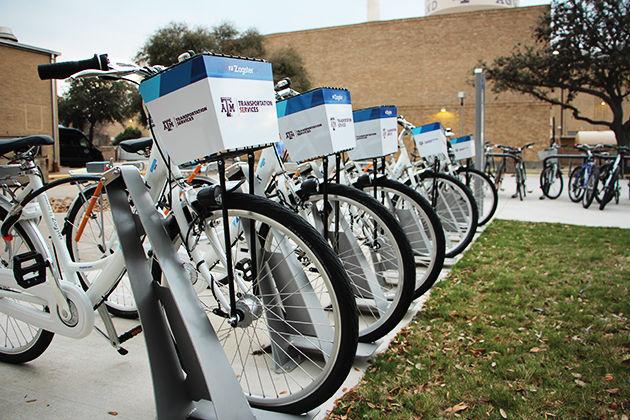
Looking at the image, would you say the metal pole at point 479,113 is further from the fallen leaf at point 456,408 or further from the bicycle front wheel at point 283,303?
the fallen leaf at point 456,408

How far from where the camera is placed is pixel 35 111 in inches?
224

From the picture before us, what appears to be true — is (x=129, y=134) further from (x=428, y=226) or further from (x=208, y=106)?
(x=208, y=106)

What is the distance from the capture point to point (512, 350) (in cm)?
259

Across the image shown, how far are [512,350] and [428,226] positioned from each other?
87 centimetres

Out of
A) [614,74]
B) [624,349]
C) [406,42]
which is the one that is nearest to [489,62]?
[406,42]

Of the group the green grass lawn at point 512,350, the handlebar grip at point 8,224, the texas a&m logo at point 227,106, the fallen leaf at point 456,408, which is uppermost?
the texas a&m logo at point 227,106

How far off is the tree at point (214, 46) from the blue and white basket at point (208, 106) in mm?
16916

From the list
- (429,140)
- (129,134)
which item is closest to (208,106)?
(429,140)

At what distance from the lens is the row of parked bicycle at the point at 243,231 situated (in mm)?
1645

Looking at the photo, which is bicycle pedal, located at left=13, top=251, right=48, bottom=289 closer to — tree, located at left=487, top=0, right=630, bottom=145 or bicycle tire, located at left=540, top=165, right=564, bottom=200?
bicycle tire, located at left=540, top=165, right=564, bottom=200

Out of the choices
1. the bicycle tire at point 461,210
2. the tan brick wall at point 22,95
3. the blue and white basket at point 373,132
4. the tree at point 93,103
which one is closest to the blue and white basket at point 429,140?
the bicycle tire at point 461,210

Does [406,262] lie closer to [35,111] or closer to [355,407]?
[355,407]

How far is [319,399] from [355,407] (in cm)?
25

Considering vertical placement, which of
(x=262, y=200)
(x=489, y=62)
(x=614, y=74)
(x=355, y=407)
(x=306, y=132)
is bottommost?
(x=355, y=407)
